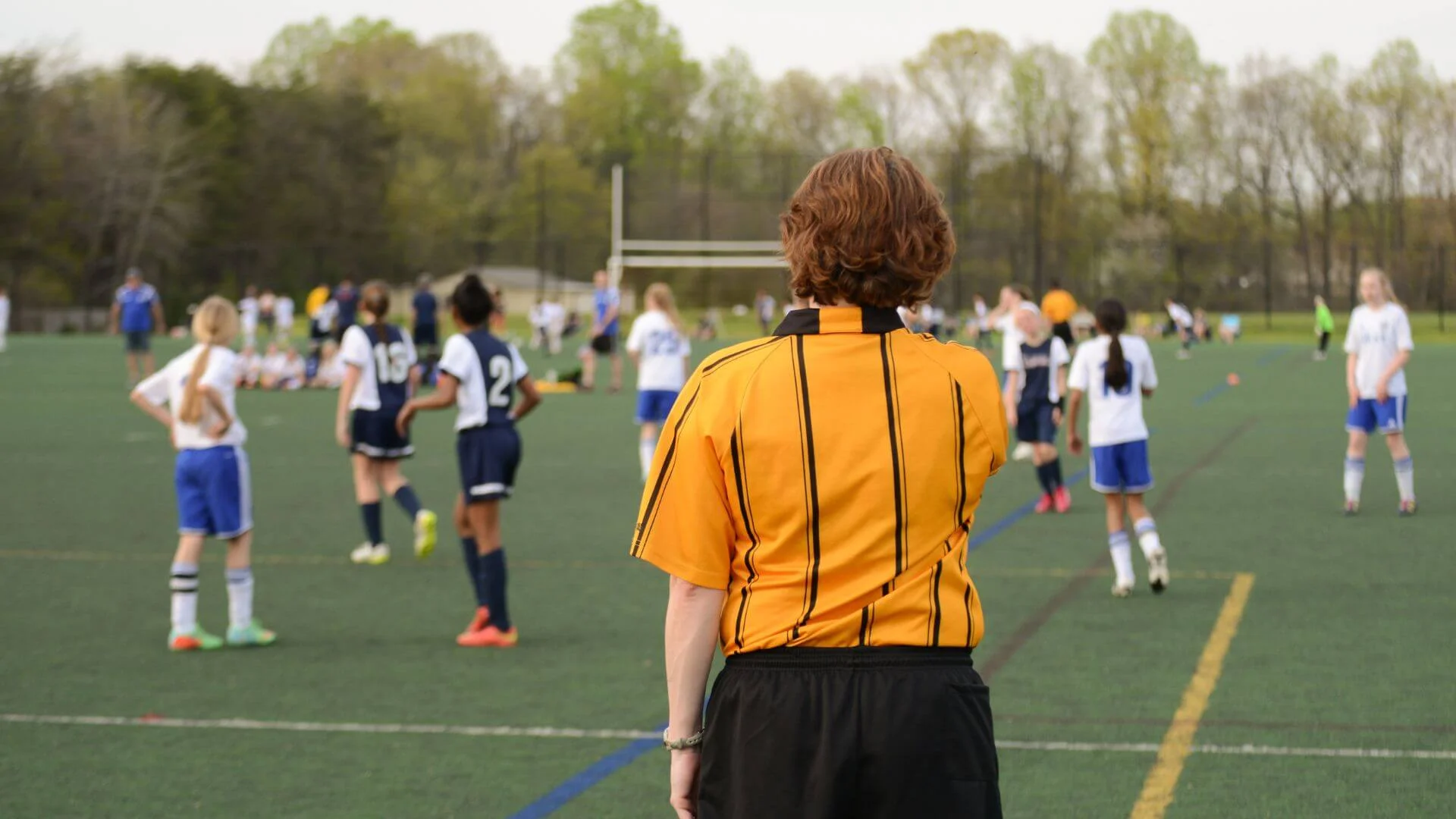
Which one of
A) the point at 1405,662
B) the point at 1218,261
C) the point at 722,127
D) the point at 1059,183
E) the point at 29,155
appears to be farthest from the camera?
the point at 722,127

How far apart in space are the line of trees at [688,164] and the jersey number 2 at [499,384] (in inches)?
2033

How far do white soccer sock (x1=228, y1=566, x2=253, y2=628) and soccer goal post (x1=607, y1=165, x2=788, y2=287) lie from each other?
49312 millimetres

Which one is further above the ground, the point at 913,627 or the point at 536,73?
the point at 536,73

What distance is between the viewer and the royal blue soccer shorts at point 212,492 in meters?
8.15

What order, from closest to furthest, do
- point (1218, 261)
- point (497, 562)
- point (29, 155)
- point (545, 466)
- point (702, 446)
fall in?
point (702, 446), point (497, 562), point (545, 466), point (1218, 261), point (29, 155)

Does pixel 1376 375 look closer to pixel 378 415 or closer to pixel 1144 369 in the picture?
pixel 1144 369

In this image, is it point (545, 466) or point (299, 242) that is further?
point (299, 242)

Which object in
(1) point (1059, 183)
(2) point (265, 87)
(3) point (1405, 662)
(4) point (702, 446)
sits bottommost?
(3) point (1405, 662)

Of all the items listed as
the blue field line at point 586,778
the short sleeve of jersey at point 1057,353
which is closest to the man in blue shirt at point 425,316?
the short sleeve of jersey at point 1057,353

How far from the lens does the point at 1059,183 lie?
252 ft

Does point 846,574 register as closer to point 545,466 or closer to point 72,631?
point 72,631

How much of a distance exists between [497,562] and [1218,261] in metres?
57.4

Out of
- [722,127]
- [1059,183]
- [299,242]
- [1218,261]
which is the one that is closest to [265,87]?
[299,242]

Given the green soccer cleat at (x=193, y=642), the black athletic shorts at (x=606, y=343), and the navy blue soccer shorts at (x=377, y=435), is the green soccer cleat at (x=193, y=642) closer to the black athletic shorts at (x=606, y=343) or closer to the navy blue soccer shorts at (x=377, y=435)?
the navy blue soccer shorts at (x=377, y=435)
